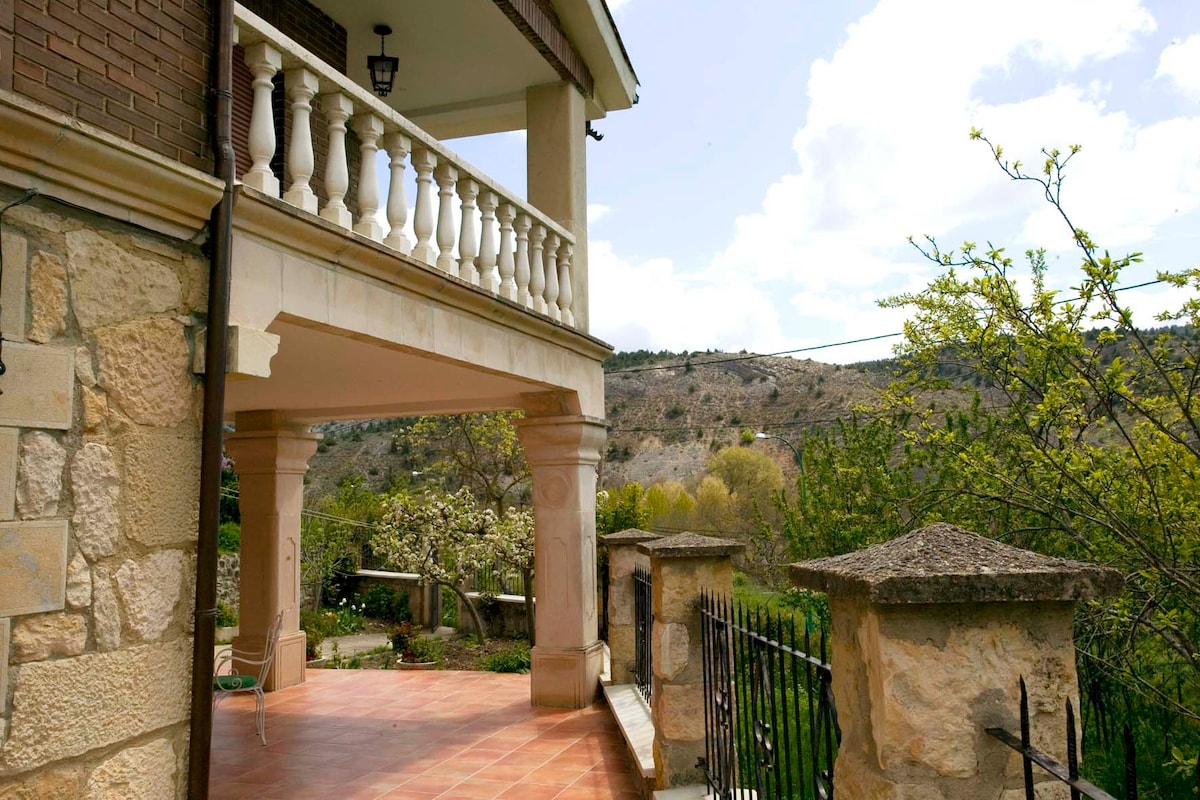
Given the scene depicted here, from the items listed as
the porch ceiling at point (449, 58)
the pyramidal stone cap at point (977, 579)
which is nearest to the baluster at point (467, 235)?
the porch ceiling at point (449, 58)

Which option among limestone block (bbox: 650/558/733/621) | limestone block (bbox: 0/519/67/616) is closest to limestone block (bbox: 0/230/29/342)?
limestone block (bbox: 0/519/67/616)

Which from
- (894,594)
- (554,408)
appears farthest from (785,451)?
(894,594)

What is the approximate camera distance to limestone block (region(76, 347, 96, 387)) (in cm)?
319

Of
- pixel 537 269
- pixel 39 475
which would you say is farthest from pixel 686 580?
pixel 537 269

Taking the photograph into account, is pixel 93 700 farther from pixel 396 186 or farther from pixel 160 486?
pixel 396 186

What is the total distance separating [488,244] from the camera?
6.57m

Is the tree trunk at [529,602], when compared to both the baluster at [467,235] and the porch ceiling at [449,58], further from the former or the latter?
the baluster at [467,235]

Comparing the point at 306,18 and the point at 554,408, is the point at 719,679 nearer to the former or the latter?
the point at 554,408

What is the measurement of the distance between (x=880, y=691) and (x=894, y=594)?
0.79 feet

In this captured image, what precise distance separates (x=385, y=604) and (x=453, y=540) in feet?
13.4

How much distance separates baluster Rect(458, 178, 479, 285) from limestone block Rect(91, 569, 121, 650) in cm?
338

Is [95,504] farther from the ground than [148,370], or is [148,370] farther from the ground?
[148,370]

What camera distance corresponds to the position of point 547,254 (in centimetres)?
767

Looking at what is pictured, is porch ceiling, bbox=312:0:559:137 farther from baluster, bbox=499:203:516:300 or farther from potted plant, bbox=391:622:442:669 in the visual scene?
potted plant, bbox=391:622:442:669
